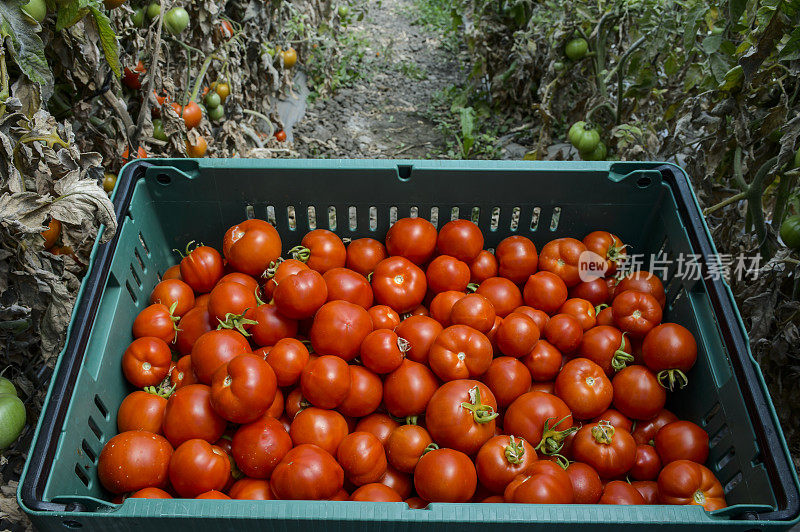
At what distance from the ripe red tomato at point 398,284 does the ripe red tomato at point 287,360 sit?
330 mm

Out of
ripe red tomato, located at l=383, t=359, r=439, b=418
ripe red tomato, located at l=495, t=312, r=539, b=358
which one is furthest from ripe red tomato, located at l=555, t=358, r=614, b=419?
ripe red tomato, located at l=383, t=359, r=439, b=418

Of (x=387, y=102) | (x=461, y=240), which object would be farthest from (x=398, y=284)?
(x=387, y=102)

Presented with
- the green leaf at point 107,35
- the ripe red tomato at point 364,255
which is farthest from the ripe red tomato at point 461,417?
the green leaf at point 107,35

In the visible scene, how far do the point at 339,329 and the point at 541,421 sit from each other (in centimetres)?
57

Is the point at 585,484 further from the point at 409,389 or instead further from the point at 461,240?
the point at 461,240

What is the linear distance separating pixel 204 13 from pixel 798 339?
9.24ft

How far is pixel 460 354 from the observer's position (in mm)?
1631

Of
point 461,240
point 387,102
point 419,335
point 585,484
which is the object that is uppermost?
point 461,240

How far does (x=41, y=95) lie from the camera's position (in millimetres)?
1652

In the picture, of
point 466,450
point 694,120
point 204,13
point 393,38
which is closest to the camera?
point 466,450

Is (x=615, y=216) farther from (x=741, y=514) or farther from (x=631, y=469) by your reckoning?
(x=741, y=514)

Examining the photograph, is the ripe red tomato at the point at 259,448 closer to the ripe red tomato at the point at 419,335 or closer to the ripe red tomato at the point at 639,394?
the ripe red tomato at the point at 419,335

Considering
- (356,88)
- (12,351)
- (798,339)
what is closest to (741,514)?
(798,339)

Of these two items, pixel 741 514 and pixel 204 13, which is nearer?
pixel 741 514
